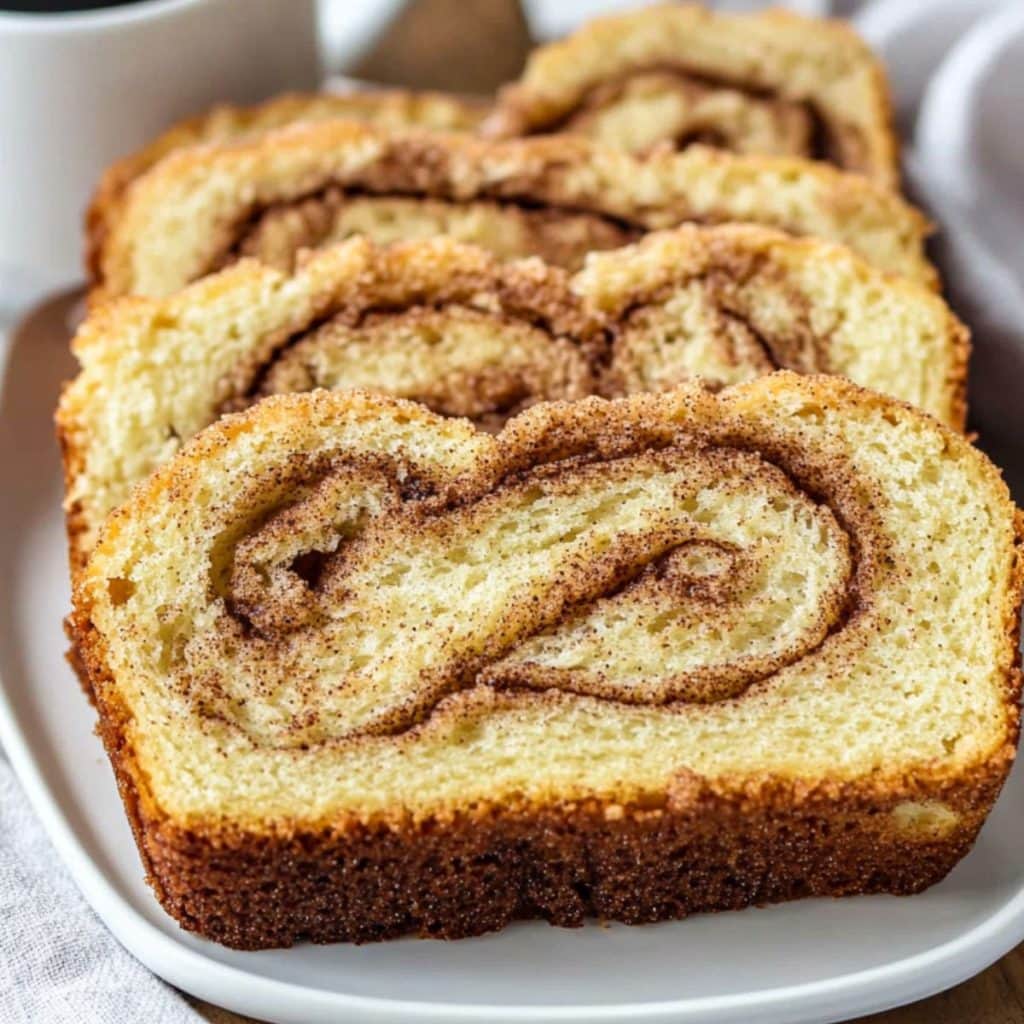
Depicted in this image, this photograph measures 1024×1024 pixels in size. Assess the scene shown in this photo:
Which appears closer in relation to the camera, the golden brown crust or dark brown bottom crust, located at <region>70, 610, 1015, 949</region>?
dark brown bottom crust, located at <region>70, 610, 1015, 949</region>

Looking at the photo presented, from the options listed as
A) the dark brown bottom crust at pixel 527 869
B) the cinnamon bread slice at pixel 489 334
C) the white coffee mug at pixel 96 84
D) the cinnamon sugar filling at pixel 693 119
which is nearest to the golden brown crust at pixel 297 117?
the white coffee mug at pixel 96 84

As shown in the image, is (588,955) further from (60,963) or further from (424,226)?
(424,226)

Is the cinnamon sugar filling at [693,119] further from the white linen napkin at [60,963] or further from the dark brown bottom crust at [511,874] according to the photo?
the white linen napkin at [60,963]

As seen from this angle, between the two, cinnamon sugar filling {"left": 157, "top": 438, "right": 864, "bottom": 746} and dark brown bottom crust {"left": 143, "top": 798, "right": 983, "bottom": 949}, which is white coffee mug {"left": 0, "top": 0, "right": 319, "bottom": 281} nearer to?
cinnamon sugar filling {"left": 157, "top": 438, "right": 864, "bottom": 746}

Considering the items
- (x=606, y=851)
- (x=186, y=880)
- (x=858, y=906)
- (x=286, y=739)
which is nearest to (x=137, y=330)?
(x=286, y=739)

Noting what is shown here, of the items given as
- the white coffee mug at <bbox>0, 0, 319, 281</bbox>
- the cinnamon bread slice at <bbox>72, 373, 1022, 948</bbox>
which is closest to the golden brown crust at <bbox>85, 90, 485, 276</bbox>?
the white coffee mug at <bbox>0, 0, 319, 281</bbox>

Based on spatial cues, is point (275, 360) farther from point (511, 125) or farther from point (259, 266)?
point (511, 125)

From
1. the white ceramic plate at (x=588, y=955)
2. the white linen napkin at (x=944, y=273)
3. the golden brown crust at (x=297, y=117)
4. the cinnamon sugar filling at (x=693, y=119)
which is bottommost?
the white ceramic plate at (x=588, y=955)
